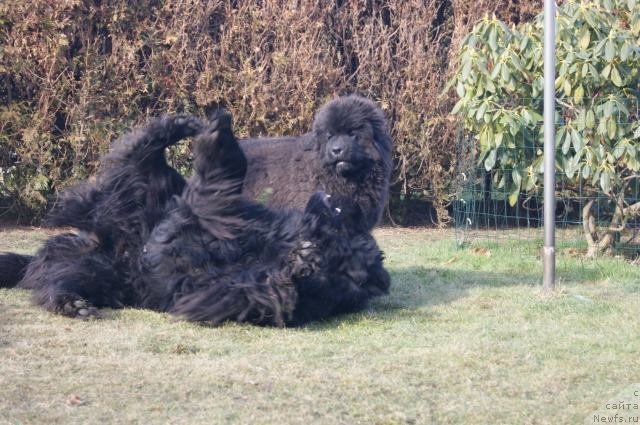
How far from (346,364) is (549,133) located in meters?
2.43

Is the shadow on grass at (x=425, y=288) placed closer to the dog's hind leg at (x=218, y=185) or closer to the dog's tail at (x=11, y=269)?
the dog's hind leg at (x=218, y=185)

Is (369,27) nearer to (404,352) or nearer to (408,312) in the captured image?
(408,312)

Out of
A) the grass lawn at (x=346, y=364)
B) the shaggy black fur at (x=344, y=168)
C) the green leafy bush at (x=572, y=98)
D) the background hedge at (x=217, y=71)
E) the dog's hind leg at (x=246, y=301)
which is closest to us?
the grass lawn at (x=346, y=364)

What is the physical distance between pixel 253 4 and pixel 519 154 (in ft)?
10.9

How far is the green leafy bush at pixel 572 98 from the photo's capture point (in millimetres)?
7180

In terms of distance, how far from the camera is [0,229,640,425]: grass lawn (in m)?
3.31

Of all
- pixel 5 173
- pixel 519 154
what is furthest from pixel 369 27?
pixel 5 173

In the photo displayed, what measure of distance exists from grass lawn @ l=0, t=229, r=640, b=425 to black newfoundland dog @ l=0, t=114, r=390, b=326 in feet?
0.46

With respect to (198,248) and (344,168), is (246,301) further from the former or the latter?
(344,168)

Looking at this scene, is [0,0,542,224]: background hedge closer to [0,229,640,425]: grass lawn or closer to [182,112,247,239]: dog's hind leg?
[0,229,640,425]: grass lawn

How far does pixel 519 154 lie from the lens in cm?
790

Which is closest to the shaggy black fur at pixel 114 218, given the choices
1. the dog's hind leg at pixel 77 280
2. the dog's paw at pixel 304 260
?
the dog's hind leg at pixel 77 280

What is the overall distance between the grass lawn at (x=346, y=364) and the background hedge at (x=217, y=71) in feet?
12.5

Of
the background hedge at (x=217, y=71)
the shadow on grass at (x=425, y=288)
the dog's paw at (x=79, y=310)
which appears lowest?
the shadow on grass at (x=425, y=288)
